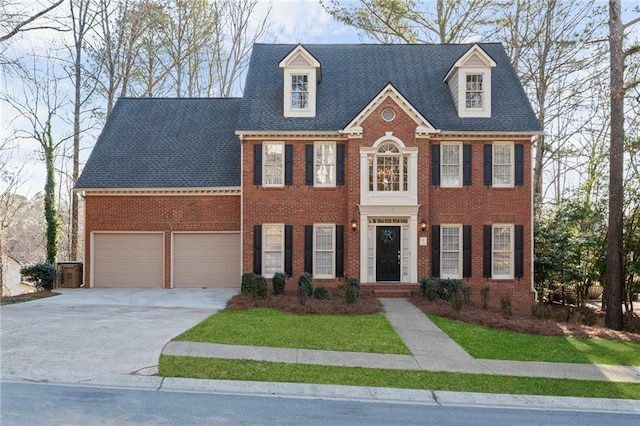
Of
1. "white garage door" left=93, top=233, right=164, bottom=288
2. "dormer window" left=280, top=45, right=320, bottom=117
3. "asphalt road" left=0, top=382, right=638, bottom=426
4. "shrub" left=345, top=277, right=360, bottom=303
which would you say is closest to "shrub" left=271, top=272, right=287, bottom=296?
"shrub" left=345, top=277, right=360, bottom=303

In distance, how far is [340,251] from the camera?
17062 mm

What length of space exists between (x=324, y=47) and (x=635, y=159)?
45.7 feet

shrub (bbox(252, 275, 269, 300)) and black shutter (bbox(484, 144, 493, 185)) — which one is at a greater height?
black shutter (bbox(484, 144, 493, 185))

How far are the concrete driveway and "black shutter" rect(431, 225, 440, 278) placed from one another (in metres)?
7.63

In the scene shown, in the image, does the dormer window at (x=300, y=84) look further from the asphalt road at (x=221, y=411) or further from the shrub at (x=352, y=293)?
the asphalt road at (x=221, y=411)

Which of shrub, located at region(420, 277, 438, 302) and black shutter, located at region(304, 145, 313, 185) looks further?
black shutter, located at region(304, 145, 313, 185)

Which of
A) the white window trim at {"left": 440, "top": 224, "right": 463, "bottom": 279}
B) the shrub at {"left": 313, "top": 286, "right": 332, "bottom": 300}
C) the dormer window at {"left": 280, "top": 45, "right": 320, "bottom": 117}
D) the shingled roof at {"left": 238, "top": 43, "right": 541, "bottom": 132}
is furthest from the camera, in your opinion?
the dormer window at {"left": 280, "top": 45, "right": 320, "bottom": 117}

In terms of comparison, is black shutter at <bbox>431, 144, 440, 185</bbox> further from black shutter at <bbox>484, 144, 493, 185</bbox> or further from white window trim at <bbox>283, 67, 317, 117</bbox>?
white window trim at <bbox>283, 67, 317, 117</bbox>

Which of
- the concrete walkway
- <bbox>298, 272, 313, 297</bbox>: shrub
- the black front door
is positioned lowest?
the concrete walkway

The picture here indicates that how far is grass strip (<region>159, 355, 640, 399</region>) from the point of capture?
293 inches

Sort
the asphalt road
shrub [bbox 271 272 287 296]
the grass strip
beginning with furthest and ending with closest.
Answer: shrub [bbox 271 272 287 296] → the grass strip → the asphalt road

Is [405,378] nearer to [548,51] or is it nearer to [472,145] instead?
[472,145]

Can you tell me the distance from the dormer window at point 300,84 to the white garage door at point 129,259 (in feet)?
24.4

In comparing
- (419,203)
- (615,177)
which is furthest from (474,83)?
(615,177)
